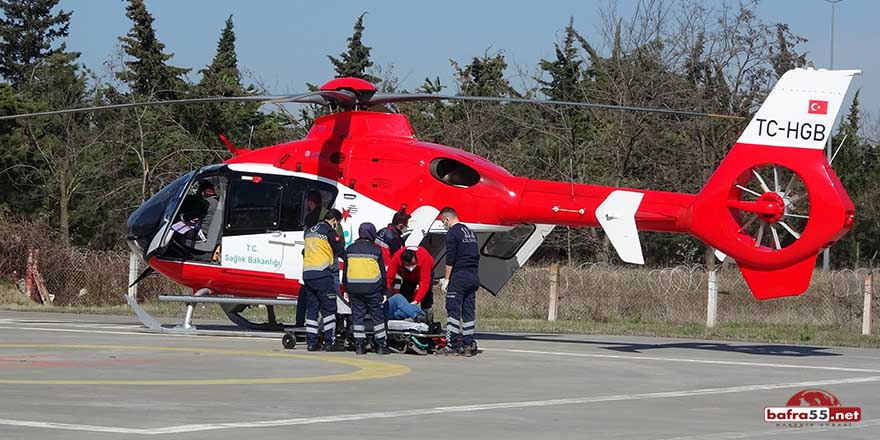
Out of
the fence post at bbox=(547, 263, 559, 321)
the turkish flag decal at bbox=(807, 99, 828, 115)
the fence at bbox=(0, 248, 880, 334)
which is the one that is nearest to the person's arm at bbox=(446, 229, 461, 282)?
the turkish flag decal at bbox=(807, 99, 828, 115)

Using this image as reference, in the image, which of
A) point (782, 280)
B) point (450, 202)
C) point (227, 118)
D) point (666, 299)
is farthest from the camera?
point (227, 118)

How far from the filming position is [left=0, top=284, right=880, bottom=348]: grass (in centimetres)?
2427

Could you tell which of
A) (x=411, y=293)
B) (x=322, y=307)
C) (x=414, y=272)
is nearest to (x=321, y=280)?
(x=322, y=307)

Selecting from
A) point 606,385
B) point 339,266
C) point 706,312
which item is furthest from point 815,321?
point 606,385

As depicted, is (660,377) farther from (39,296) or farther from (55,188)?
(55,188)

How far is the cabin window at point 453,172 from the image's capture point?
20.5 m

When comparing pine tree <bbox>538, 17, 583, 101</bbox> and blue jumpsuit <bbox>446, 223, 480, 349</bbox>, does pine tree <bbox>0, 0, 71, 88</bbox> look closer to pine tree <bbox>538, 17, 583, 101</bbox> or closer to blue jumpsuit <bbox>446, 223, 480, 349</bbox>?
pine tree <bbox>538, 17, 583, 101</bbox>

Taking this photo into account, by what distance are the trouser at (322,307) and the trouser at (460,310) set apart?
1713 mm

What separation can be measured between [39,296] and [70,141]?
17883mm

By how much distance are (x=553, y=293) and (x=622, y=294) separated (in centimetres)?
203

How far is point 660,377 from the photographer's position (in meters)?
15.6

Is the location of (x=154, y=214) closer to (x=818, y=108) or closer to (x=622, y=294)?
(x=818, y=108)

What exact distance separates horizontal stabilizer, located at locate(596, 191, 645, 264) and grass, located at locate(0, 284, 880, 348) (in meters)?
5.57

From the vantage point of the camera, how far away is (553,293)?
2931 cm
